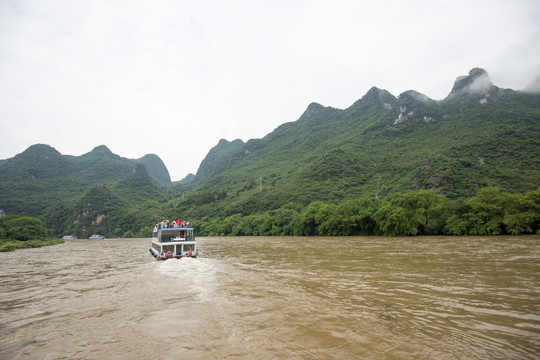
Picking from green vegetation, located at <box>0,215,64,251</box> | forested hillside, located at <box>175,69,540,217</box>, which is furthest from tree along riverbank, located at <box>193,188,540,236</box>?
green vegetation, located at <box>0,215,64,251</box>

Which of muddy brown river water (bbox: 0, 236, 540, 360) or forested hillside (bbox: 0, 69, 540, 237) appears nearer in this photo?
muddy brown river water (bbox: 0, 236, 540, 360)

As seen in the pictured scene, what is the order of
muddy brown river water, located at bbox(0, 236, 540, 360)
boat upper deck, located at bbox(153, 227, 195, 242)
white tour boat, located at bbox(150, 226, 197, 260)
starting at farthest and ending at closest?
boat upper deck, located at bbox(153, 227, 195, 242) < white tour boat, located at bbox(150, 226, 197, 260) < muddy brown river water, located at bbox(0, 236, 540, 360)

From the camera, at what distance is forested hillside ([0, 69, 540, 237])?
40.9 meters

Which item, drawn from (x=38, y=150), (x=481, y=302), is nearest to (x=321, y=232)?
(x=481, y=302)

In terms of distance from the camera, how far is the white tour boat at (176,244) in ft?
74.7

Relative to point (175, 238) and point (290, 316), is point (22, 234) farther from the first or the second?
point (290, 316)

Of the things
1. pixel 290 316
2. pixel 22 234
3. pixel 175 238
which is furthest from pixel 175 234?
pixel 22 234

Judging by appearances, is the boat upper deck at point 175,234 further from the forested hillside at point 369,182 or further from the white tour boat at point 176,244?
the forested hillside at point 369,182

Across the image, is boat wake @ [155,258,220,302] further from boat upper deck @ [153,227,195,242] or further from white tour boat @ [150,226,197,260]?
boat upper deck @ [153,227,195,242]

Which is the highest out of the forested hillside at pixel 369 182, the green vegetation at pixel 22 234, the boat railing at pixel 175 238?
the forested hillside at pixel 369 182

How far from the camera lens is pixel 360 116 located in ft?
558

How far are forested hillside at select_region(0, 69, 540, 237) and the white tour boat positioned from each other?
32.8 m

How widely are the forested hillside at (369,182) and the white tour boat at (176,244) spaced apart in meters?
32.8

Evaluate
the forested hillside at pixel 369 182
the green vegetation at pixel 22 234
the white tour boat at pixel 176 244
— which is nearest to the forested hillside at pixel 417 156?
the forested hillside at pixel 369 182
